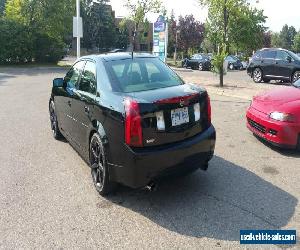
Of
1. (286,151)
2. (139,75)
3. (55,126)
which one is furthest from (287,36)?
(139,75)

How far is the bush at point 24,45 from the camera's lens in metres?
27.1

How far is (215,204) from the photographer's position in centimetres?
414

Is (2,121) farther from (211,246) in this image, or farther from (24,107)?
(211,246)

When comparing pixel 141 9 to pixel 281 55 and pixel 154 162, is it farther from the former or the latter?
pixel 154 162

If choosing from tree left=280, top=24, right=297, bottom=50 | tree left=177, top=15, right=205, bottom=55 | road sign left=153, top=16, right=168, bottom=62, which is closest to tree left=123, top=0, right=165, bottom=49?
tree left=177, top=15, right=205, bottom=55

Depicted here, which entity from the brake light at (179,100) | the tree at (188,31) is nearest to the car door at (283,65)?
the brake light at (179,100)

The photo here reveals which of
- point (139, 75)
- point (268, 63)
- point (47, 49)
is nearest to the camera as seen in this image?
point (139, 75)

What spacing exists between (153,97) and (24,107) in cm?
736

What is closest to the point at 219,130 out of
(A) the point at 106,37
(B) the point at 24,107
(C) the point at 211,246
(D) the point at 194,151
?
(D) the point at 194,151

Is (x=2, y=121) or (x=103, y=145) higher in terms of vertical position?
(x=103, y=145)

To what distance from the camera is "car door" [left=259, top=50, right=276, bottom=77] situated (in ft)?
57.6

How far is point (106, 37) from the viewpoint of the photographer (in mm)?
66188

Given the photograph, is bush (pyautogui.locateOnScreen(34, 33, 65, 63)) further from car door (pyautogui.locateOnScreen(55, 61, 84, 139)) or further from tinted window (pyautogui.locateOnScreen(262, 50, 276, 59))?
car door (pyautogui.locateOnScreen(55, 61, 84, 139))

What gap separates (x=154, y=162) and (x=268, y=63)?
50.4 feet
